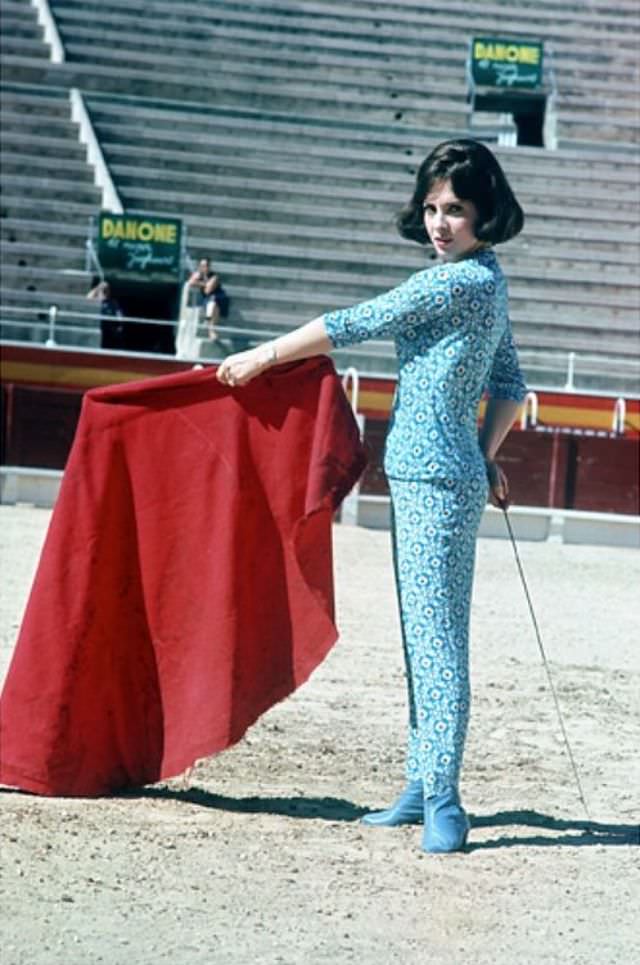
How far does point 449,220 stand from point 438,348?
240 mm

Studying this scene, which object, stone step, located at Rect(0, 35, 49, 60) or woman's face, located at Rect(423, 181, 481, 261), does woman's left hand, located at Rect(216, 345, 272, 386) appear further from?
stone step, located at Rect(0, 35, 49, 60)

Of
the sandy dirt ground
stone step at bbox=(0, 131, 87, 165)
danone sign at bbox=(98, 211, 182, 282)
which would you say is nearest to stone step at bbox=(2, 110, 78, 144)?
stone step at bbox=(0, 131, 87, 165)

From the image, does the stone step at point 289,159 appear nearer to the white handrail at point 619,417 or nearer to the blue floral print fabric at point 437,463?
the white handrail at point 619,417

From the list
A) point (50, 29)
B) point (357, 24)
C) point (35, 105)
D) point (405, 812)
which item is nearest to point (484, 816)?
point (405, 812)

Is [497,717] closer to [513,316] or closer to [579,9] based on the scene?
[513,316]

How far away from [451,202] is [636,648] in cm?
443

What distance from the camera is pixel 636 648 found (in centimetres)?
806

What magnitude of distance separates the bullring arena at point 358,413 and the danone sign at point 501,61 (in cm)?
11

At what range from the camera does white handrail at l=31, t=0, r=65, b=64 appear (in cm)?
2228

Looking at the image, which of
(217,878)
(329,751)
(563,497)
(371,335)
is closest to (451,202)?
(371,335)

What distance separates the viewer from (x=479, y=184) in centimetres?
388

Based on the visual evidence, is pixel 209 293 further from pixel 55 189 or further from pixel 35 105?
pixel 35 105

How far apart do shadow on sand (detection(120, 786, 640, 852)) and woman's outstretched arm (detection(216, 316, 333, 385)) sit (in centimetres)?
92

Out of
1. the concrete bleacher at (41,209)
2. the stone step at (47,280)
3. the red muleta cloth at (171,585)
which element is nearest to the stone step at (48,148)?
the concrete bleacher at (41,209)
